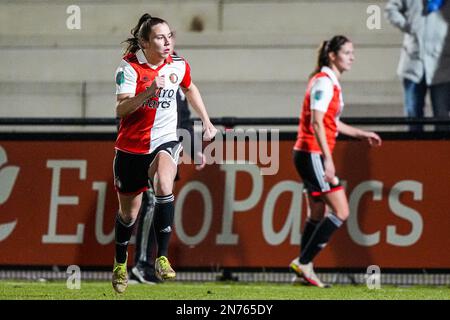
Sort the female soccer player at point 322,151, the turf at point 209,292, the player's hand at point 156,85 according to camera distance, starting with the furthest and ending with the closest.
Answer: the female soccer player at point 322,151, the turf at point 209,292, the player's hand at point 156,85

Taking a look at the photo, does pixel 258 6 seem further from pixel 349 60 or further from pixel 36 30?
pixel 349 60

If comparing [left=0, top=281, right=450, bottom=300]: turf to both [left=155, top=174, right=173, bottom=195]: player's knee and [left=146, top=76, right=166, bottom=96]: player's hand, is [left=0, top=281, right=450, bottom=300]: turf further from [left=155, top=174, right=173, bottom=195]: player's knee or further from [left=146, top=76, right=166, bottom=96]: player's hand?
[left=146, top=76, right=166, bottom=96]: player's hand

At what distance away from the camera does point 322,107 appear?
42.3 ft

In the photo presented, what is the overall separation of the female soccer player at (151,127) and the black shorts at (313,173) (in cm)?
202

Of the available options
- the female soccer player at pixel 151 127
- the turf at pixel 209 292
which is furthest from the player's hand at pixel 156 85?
the turf at pixel 209 292

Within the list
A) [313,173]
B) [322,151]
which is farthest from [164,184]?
[313,173]

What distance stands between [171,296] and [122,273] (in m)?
0.55

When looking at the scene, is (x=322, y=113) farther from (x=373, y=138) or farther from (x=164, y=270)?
(x=164, y=270)

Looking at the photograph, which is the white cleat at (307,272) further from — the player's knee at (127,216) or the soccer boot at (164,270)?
the soccer boot at (164,270)

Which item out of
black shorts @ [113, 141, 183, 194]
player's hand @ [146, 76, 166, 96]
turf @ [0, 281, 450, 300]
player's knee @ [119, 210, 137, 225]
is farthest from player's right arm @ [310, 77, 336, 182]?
player's hand @ [146, 76, 166, 96]

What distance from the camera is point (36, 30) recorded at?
19125 millimetres

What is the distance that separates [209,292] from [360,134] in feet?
7.21

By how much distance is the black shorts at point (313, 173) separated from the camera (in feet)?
42.5

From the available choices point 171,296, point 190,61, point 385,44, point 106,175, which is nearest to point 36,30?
point 190,61
